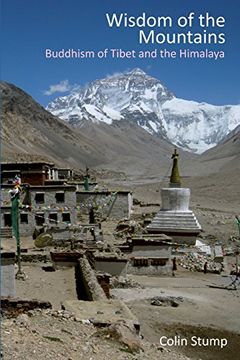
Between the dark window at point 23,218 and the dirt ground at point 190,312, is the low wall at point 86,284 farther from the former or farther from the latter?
the dark window at point 23,218

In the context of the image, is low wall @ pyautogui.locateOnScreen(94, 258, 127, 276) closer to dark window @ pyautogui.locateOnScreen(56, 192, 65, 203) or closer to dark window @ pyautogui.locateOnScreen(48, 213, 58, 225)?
dark window @ pyautogui.locateOnScreen(48, 213, 58, 225)

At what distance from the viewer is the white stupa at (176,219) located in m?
23.4

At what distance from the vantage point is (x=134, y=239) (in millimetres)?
18734

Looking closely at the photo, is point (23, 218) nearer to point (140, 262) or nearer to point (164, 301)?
point (140, 262)

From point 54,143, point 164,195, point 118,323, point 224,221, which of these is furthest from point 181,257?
point 54,143

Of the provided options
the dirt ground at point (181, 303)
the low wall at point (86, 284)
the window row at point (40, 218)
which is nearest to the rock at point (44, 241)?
the window row at point (40, 218)

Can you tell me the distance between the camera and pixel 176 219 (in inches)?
946

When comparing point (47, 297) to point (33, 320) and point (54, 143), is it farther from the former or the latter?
point (54, 143)

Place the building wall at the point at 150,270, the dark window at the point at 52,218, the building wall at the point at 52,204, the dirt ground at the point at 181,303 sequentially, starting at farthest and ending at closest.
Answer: the building wall at the point at 52,204
the dark window at the point at 52,218
the building wall at the point at 150,270
the dirt ground at the point at 181,303

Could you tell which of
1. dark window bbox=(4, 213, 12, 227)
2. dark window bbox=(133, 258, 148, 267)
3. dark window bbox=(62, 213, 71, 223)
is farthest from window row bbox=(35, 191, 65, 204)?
dark window bbox=(133, 258, 148, 267)

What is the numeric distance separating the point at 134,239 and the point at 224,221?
1987 centimetres

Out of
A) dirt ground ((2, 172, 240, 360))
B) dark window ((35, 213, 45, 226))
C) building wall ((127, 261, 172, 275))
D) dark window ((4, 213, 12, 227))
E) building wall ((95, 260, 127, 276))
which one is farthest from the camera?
dark window ((35, 213, 45, 226))

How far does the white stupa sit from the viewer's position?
2338 cm

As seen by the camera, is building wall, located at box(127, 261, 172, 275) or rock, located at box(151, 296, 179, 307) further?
building wall, located at box(127, 261, 172, 275)
